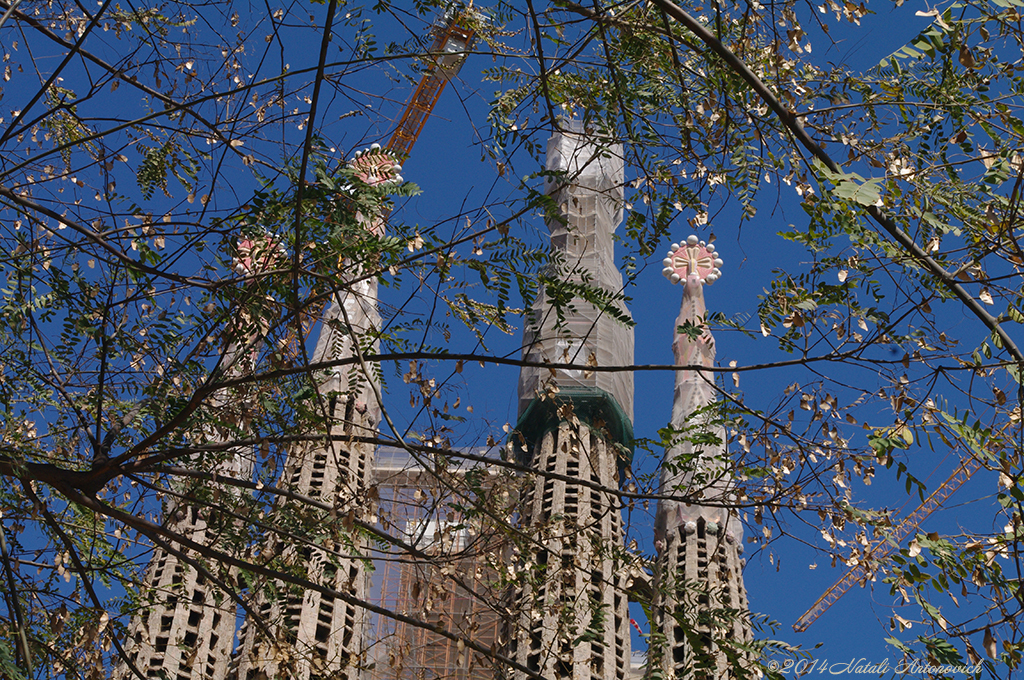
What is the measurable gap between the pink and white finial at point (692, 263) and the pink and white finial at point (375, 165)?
24684mm

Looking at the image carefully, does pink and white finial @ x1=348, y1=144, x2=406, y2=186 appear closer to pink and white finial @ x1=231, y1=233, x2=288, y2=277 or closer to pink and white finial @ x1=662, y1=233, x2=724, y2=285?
pink and white finial @ x1=231, y1=233, x2=288, y2=277

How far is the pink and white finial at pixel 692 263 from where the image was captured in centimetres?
3127

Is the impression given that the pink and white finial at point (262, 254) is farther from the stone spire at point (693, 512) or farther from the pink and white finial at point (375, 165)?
the stone spire at point (693, 512)

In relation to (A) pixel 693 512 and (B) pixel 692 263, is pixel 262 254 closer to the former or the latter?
(A) pixel 693 512

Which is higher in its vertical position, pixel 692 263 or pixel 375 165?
pixel 692 263

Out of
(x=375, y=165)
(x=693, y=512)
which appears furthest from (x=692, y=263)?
(x=375, y=165)

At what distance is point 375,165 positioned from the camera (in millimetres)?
6719

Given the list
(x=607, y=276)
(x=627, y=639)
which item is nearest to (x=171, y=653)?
(x=627, y=639)

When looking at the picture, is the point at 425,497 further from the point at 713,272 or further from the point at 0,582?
the point at 713,272

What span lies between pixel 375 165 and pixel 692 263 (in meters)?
25.4

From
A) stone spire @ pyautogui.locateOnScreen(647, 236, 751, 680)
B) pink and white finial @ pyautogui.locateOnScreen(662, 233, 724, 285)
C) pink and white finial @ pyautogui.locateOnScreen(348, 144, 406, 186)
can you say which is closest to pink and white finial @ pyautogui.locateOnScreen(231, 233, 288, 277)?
pink and white finial @ pyautogui.locateOnScreen(348, 144, 406, 186)

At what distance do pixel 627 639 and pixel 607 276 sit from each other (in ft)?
34.6

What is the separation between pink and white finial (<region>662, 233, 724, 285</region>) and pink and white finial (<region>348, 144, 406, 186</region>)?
24684 mm

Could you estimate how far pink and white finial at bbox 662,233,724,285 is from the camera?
31266mm
